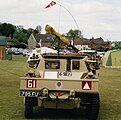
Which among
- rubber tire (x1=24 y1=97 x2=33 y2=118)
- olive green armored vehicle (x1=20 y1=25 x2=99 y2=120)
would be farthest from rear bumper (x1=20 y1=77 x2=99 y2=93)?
rubber tire (x1=24 y1=97 x2=33 y2=118)

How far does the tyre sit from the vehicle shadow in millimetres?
584

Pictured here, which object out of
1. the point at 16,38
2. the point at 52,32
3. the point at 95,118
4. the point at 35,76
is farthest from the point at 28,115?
the point at 16,38

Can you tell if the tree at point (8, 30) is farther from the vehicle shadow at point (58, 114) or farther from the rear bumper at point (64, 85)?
the rear bumper at point (64, 85)

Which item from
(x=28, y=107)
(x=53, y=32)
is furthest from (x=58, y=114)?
(x=53, y=32)

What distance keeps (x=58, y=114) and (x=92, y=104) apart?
1461mm

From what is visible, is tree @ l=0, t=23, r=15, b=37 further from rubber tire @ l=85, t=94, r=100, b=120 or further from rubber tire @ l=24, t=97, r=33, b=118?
rubber tire @ l=85, t=94, r=100, b=120

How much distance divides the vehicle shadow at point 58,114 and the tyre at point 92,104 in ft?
1.92

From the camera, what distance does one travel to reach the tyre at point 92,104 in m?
10.2

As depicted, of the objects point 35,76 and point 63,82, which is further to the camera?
point 35,76

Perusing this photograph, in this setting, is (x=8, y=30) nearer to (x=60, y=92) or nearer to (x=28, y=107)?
(x=28, y=107)

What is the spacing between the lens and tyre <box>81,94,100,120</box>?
33.6 feet

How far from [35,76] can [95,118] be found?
1.89 metres

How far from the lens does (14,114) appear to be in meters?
11.2

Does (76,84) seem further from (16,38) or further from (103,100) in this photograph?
(16,38)
